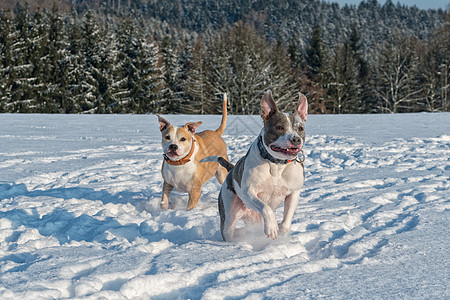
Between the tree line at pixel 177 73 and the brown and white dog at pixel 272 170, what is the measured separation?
108ft

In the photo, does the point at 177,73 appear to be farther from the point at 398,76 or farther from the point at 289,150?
the point at 289,150

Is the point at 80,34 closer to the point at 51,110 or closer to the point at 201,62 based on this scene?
the point at 51,110

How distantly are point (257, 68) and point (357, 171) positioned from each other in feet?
107

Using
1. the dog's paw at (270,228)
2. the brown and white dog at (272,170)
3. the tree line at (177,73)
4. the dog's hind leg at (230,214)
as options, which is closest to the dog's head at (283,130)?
the brown and white dog at (272,170)

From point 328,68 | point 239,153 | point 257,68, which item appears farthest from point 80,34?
point 239,153

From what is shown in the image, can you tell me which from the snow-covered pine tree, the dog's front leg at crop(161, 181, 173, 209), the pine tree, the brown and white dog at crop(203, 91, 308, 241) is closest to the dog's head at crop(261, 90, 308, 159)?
the brown and white dog at crop(203, 91, 308, 241)

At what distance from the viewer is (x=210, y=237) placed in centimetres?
388

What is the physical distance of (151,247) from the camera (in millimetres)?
3244

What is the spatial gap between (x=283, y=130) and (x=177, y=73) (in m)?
43.3

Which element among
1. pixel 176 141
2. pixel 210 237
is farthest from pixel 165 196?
pixel 210 237

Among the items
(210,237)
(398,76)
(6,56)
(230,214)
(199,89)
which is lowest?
(210,237)

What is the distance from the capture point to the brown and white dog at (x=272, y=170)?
10.5 feet

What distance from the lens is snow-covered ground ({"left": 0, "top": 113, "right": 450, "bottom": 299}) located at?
8.13ft

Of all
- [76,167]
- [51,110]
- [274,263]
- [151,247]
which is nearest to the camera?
[274,263]
